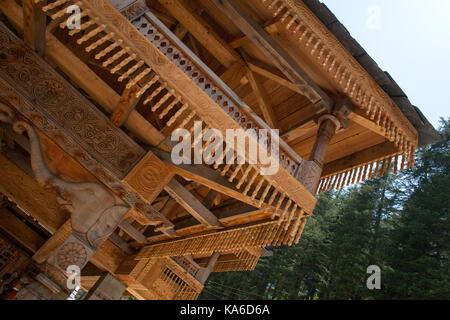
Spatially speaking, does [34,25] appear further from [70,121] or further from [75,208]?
[75,208]

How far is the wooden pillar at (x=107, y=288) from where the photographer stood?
765 cm

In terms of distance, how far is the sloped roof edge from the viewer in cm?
392

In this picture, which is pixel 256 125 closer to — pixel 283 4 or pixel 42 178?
pixel 283 4

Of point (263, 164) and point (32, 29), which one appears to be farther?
point (32, 29)

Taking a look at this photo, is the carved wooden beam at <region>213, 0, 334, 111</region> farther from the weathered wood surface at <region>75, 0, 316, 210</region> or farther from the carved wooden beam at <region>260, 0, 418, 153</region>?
the weathered wood surface at <region>75, 0, 316, 210</region>

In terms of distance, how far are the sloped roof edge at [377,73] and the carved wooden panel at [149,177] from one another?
10.3ft

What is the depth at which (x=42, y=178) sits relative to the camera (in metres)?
3.67

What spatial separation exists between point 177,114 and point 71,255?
7.45 ft

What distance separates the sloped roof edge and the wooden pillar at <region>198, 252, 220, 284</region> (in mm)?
7001

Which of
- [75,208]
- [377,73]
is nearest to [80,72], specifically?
[75,208]

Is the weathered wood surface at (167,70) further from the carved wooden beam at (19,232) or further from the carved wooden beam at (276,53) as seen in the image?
the carved wooden beam at (19,232)

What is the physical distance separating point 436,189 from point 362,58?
52.8ft

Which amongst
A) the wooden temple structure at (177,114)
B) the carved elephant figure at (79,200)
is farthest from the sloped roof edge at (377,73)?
the carved elephant figure at (79,200)
